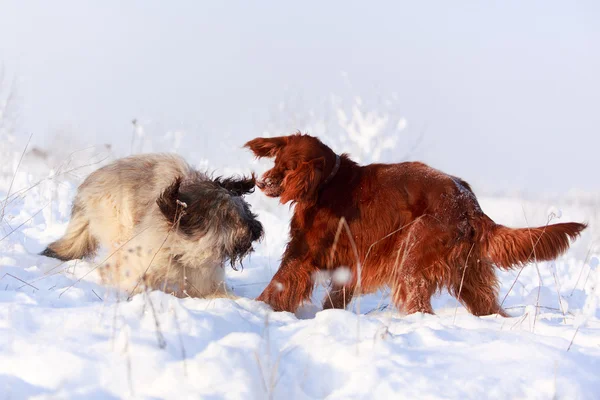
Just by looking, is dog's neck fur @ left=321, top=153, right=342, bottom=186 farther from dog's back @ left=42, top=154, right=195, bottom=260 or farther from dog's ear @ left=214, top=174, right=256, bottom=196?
dog's back @ left=42, top=154, right=195, bottom=260

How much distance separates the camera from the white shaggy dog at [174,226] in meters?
4.88

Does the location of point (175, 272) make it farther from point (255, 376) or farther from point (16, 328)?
point (255, 376)

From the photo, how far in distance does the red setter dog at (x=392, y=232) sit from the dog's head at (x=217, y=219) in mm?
540

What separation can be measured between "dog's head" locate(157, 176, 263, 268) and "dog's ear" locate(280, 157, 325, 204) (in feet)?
2.39

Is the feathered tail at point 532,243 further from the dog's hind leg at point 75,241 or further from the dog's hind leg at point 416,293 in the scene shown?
the dog's hind leg at point 75,241

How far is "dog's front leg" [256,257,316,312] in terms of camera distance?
448cm

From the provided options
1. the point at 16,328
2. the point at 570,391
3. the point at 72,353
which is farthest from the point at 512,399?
the point at 16,328

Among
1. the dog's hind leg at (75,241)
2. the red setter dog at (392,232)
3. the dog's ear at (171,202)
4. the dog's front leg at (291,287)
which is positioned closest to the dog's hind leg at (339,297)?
the red setter dog at (392,232)

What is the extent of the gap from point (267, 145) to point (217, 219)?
79cm

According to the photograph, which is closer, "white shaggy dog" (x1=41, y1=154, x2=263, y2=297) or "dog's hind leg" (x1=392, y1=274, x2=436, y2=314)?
"dog's hind leg" (x1=392, y1=274, x2=436, y2=314)

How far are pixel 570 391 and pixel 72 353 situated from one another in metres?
2.17

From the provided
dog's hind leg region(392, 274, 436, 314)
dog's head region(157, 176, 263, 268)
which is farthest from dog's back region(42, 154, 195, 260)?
dog's hind leg region(392, 274, 436, 314)

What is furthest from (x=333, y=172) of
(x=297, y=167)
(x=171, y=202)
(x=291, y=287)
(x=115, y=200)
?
(x=115, y=200)

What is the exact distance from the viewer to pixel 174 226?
4.77m
